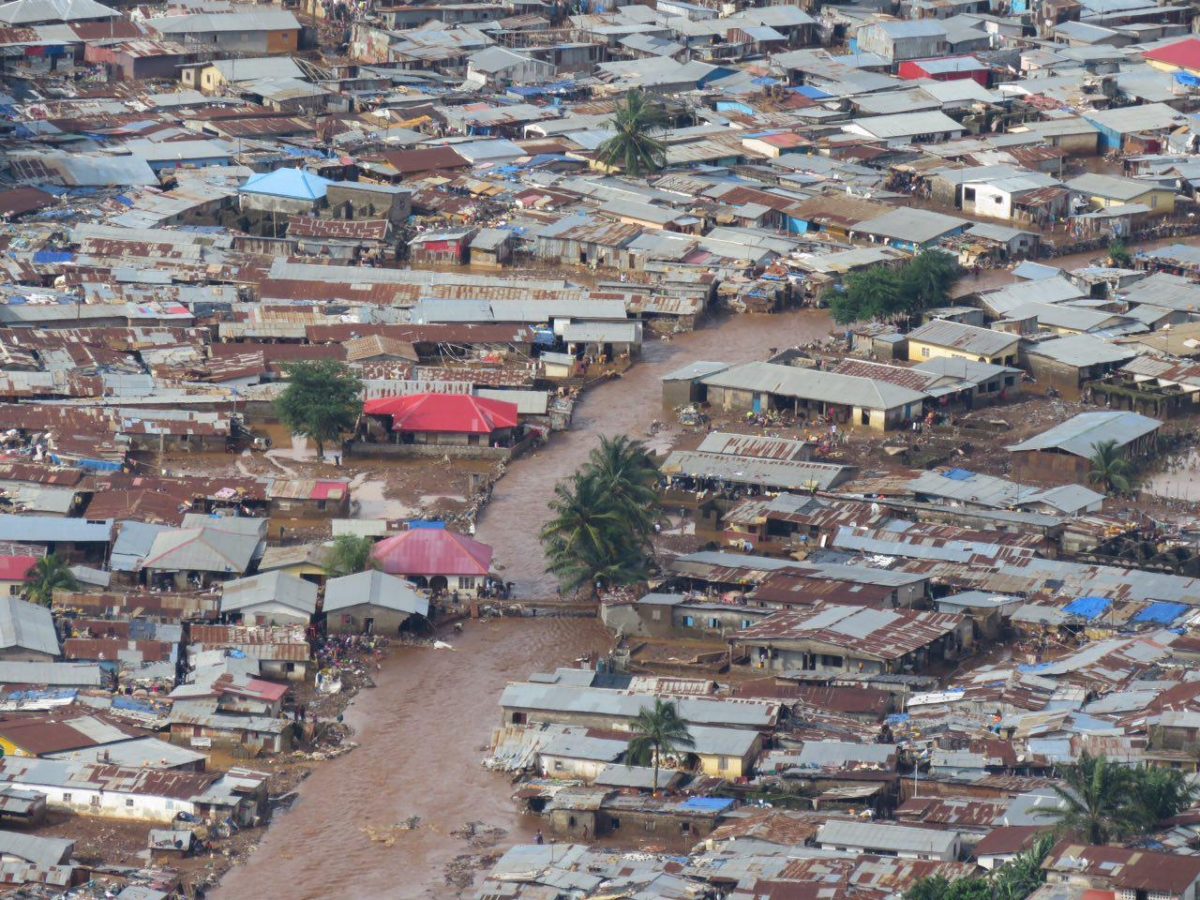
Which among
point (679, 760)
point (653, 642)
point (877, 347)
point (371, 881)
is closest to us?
point (371, 881)

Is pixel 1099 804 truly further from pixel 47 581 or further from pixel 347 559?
pixel 47 581

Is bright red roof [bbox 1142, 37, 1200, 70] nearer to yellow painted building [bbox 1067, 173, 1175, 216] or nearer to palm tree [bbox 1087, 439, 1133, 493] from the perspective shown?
yellow painted building [bbox 1067, 173, 1175, 216]

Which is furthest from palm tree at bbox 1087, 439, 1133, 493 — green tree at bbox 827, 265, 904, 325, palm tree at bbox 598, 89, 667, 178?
palm tree at bbox 598, 89, 667, 178

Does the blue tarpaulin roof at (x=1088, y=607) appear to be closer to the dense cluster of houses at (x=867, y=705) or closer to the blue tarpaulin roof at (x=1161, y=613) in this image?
the dense cluster of houses at (x=867, y=705)

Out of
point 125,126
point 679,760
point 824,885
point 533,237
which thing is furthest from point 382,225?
point 824,885

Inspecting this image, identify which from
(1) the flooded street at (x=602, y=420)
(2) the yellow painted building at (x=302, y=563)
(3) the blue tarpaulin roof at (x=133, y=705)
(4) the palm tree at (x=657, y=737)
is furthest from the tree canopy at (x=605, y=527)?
(3) the blue tarpaulin roof at (x=133, y=705)

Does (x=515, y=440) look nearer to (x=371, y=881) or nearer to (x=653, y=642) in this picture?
(x=653, y=642)
